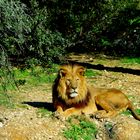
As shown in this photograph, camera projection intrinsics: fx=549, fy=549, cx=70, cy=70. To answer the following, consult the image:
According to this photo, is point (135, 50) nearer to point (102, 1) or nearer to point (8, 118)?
point (102, 1)

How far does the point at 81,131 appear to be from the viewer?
10.1 meters

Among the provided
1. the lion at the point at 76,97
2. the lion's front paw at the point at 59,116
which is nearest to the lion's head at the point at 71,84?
the lion at the point at 76,97

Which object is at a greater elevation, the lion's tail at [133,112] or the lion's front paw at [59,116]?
the lion's front paw at [59,116]

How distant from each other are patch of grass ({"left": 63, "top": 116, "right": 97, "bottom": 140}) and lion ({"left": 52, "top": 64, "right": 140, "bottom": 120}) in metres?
0.20

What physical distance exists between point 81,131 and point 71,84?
90 centimetres

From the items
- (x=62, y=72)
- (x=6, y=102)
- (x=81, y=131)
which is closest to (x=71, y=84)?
(x=62, y=72)

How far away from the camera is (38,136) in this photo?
9.83 metres

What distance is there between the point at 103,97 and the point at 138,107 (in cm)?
160

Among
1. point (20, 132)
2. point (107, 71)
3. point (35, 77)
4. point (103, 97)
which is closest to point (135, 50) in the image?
point (107, 71)

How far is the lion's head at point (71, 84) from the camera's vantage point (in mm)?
10047

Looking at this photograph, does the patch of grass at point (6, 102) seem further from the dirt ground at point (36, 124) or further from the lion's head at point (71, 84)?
the lion's head at point (71, 84)

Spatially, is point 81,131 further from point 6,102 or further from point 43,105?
point 6,102

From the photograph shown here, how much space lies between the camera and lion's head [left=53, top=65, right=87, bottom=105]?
10.0m

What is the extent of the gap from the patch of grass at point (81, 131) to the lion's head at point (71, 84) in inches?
16.6
